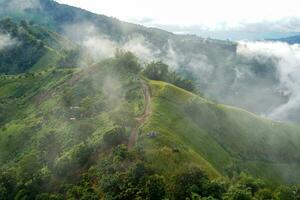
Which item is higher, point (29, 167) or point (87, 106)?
point (87, 106)

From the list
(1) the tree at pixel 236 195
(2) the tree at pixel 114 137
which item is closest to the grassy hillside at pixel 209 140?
(2) the tree at pixel 114 137

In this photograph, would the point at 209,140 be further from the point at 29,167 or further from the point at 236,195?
→ the point at 29,167

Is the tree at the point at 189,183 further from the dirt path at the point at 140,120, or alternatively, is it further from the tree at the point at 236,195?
the dirt path at the point at 140,120

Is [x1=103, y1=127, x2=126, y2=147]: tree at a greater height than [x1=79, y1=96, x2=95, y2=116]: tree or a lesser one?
greater

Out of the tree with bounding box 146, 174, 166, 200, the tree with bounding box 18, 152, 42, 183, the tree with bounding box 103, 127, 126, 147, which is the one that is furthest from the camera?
the tree with bounding box 103, 127, 126, 147

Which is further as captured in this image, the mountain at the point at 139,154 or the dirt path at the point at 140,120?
the dirt path at the point at 140,120

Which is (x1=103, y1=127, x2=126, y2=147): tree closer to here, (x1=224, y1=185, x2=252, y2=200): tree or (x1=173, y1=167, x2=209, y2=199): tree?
(x1=173, y1=167, x2=209, y2=199): tree

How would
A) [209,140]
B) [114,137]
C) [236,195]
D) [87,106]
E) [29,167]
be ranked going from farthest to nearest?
[87,106] → [209,140] → [29,167] → [114,137] → [236,195]

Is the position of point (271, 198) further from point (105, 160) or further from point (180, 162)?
point (105, 160)

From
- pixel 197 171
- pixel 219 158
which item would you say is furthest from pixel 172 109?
pixel 197 171

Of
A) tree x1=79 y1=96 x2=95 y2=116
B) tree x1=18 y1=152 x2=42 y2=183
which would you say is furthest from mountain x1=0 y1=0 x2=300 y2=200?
tree x1=18 y1=152 x2=42 y2=183

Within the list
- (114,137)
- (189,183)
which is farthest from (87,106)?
(189,183)
